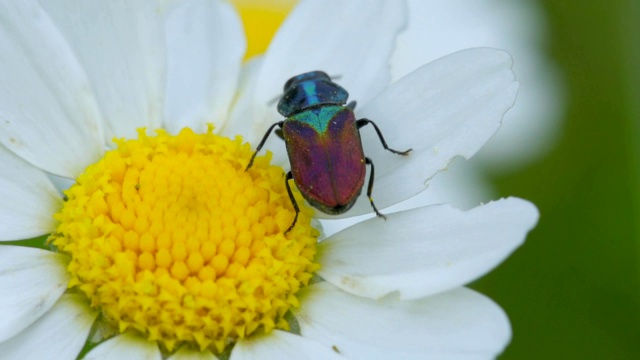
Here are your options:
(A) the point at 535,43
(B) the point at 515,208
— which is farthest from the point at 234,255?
(A) the point at 535,43

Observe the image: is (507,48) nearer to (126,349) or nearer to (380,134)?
(380,134)

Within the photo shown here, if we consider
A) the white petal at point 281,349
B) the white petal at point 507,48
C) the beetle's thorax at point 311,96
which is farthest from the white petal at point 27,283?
the white petal at point 507,48

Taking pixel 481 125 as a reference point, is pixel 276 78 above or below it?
above

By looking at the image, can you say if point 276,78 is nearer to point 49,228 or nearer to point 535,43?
point 49,228

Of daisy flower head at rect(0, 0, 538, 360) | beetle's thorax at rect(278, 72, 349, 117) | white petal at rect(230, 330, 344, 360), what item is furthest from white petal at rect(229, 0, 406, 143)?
white petal at rect(230, 330, 344, 360)

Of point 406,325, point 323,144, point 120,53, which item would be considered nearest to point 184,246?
point 323,144
